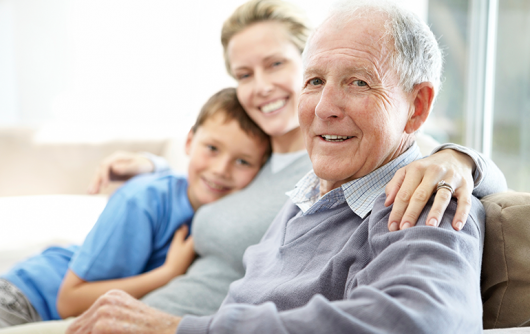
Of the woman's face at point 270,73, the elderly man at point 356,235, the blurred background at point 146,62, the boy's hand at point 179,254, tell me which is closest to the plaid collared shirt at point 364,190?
the elderly man at point 356,235

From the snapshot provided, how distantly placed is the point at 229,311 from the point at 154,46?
13.4 feet

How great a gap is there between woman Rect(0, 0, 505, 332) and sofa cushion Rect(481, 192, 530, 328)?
0.66 meters

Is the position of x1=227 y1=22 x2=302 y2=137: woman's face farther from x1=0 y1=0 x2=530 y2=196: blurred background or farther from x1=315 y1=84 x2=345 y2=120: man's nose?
x1=0 y1=0 x2=530 y2=196: blurred background

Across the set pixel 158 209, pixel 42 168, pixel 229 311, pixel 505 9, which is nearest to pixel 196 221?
pixel 158 209

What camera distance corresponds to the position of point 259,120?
1554 mm

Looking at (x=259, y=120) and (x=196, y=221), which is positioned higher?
(x=259, y=120)

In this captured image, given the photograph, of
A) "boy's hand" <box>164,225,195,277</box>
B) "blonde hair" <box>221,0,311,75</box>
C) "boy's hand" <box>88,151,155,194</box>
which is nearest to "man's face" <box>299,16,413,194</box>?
"blonde hair" <box>221,0,311,75</box>

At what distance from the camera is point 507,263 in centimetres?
85

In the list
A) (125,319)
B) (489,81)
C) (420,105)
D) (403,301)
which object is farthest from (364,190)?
(489,81)

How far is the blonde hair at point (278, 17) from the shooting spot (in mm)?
1541

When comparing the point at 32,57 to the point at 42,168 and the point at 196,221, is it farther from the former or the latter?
the point at 196,221

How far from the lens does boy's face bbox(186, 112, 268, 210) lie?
1571mm

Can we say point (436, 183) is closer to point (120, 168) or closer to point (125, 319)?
point (125, 319)

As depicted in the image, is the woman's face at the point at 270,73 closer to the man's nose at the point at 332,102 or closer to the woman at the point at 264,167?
the woman at the point at 264,167
